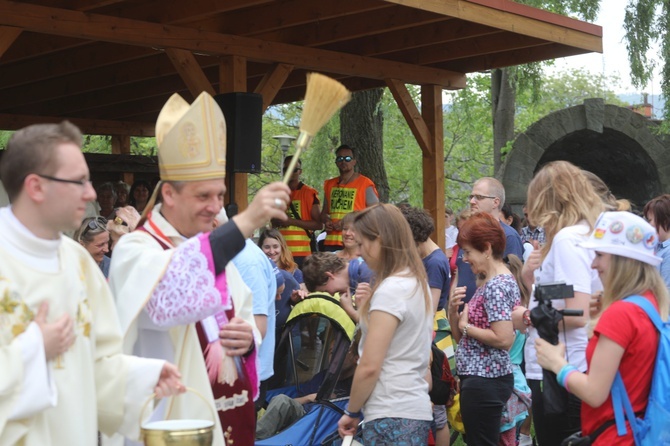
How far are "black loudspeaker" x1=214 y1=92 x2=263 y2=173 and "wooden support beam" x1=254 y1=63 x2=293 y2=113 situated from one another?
495 millimetres

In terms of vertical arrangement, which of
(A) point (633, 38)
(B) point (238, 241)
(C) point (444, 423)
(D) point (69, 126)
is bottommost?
(C) point (444, 423)

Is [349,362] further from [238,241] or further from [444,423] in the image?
[238,241]

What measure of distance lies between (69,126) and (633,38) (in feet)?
44.6

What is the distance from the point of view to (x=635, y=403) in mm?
3566

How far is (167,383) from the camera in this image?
3.07 meters

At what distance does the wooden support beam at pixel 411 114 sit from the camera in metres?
11.0

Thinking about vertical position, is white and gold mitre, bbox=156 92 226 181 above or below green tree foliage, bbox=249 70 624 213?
below

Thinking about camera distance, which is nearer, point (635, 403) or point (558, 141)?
point (635, 403)

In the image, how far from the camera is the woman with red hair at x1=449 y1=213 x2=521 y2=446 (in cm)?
530

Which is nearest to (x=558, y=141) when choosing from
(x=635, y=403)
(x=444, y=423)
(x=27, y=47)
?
(x=27, y=47)

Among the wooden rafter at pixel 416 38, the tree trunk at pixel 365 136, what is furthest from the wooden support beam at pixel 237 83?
the tree trunk at pixel 365 136

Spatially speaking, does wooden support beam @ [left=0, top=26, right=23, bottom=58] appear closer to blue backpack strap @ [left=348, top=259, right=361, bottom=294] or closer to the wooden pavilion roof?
the wooden pavilion roof

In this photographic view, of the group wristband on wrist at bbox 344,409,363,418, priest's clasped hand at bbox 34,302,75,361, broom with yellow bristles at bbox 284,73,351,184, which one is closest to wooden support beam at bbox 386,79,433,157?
wristband on wrist at bbox 344,409,363,418

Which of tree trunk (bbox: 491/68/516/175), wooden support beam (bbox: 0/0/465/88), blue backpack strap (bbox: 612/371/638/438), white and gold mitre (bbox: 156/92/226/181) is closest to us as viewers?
white and gold mitre (bbox: 156/92/226/181)
